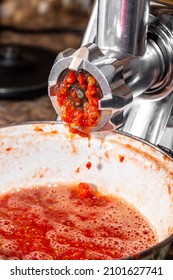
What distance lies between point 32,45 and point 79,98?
2.59ft

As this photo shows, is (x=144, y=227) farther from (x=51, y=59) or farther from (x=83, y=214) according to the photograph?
(x=51, y=59)

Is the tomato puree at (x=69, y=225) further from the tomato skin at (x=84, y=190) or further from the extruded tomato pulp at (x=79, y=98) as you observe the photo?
the extruded tomato pulp at (x=79, y=98)

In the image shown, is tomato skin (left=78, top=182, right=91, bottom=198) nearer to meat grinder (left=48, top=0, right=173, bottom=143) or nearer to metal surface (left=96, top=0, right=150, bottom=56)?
meat grinder (left=48, top=0, right=173, bottom=143)

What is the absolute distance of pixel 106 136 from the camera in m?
0.98

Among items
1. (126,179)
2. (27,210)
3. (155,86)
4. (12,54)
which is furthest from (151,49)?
(12,54)

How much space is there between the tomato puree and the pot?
15 millimetres

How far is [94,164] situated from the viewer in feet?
3.34

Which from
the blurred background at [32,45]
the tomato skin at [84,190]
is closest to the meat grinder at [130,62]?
the tomato skin at [84,190]

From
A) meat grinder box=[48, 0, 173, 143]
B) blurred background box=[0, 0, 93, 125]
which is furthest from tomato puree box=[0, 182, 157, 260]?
blurred background box=[0, 0, 93, 125]

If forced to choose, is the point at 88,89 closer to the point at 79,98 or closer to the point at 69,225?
the point at 79,98

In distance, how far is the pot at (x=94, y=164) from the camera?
0.92 m

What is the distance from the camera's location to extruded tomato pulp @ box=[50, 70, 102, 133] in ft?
2.81

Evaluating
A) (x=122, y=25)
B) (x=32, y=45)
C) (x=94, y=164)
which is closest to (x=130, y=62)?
(x=122, y=25)
